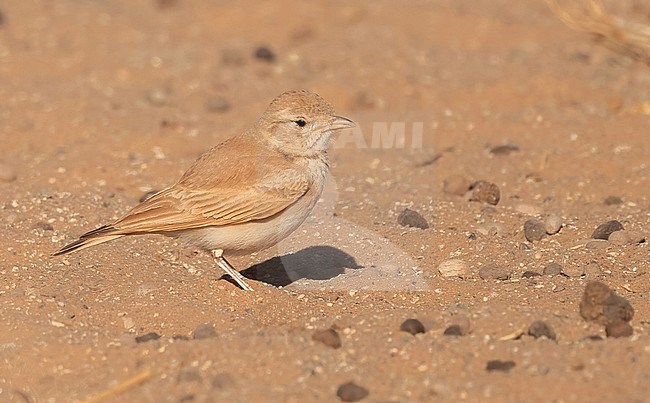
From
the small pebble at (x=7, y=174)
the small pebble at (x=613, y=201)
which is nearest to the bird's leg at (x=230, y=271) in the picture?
the small pebble at (x=7, y=174)

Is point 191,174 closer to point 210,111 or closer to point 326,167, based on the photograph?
point 326,167

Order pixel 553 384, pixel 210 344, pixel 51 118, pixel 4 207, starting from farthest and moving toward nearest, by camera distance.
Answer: pixel 51 118, pixel 4 207, pixel 210 344, pixel 553 384

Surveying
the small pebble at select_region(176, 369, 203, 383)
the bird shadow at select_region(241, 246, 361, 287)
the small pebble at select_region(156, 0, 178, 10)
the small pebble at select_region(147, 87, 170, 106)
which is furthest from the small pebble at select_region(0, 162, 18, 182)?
the small pebble at select_region(156, 0, 178, 10)

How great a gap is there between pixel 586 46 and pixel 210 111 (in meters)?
4.17

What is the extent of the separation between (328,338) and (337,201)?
2583mm

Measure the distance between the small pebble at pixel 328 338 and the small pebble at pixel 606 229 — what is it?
7.51 feet

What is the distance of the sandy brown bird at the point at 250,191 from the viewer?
5742mm

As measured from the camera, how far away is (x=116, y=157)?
8.33m

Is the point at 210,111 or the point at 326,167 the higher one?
the point at 326,167

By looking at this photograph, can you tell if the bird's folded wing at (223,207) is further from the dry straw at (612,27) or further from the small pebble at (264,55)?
the small pebble at (264,55)

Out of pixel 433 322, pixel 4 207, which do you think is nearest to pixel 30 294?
→ pixel 4 207

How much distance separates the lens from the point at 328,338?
16.3 feet

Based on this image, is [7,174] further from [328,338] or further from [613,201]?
[613,201]

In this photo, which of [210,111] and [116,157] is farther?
[210,111]
